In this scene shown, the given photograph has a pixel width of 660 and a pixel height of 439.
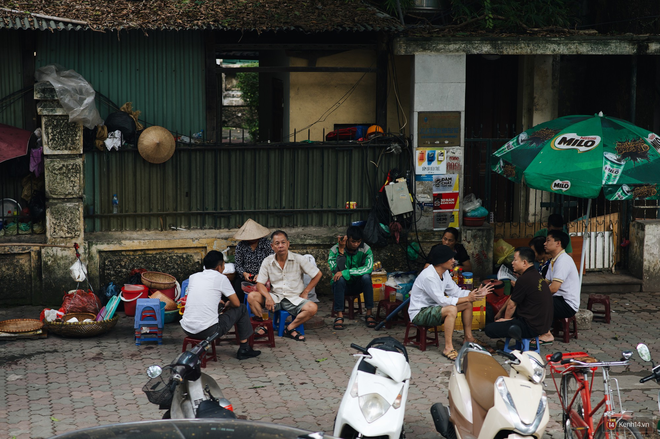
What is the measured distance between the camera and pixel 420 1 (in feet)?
38.9

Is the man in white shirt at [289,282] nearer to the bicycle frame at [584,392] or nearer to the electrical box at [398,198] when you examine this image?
the electrical box at [398,198]

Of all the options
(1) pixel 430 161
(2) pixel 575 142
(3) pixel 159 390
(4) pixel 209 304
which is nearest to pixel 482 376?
(3) pixel 159 390

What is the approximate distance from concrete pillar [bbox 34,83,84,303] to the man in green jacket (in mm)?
3560

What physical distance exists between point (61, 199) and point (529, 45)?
7.02 m

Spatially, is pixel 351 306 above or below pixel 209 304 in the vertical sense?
below

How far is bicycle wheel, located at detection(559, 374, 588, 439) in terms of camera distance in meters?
5.93

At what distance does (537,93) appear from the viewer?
43.2ft

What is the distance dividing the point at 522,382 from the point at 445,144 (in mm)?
6119

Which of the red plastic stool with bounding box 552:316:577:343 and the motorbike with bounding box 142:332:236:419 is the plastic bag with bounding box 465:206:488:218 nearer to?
the red plastic stool with bounding box 552:316:577:343

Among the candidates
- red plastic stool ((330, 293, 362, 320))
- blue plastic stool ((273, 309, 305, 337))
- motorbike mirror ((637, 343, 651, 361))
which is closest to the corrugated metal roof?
red plastic stool ((330, 293, 362, 320))

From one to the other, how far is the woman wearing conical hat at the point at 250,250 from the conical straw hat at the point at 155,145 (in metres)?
1.58

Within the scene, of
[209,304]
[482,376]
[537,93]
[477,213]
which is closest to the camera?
[482,376]

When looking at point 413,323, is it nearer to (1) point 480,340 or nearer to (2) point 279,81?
(1) point 480,340

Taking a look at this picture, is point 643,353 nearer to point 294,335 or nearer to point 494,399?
point 494,399
